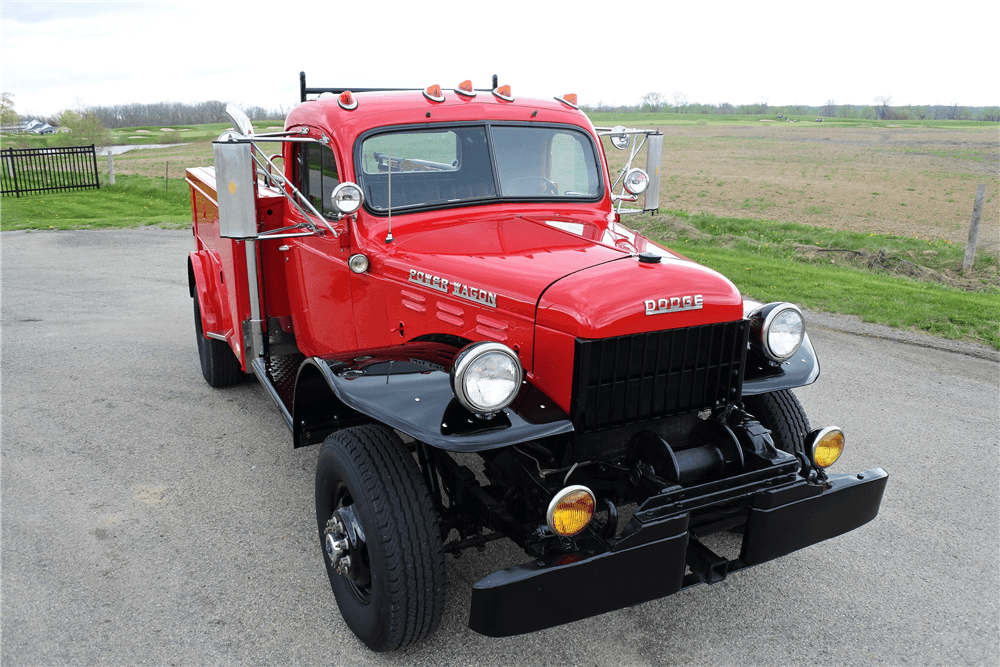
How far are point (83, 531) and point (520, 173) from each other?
2.84 meters

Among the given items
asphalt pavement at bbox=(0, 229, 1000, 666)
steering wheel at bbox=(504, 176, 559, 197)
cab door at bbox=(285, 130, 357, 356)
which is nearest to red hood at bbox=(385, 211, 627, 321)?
steering wheel at bbox=(504, 176, 559, 197)

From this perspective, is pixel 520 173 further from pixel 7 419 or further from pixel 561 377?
pixel 7 419

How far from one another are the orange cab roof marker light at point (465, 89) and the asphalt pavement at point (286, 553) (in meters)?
2.32

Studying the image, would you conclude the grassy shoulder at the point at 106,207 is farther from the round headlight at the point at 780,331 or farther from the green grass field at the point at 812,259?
the round headlight at the point at 780,331

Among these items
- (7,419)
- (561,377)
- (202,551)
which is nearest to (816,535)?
(561,377)

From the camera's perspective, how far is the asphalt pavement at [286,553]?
110 inches

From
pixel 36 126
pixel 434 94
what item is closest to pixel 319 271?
pixel 434 94

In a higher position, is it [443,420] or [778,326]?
[778,326]

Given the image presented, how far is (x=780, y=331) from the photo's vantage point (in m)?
3.05

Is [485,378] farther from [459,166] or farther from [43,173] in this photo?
[43,173]

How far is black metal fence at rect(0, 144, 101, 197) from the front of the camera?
1833 cm

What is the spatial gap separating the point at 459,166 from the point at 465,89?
1.70 feet

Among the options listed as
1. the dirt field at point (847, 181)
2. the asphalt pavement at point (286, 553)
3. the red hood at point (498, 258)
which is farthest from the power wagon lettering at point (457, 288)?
the dirt field at point (847, 181)

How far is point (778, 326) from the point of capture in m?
3.04
